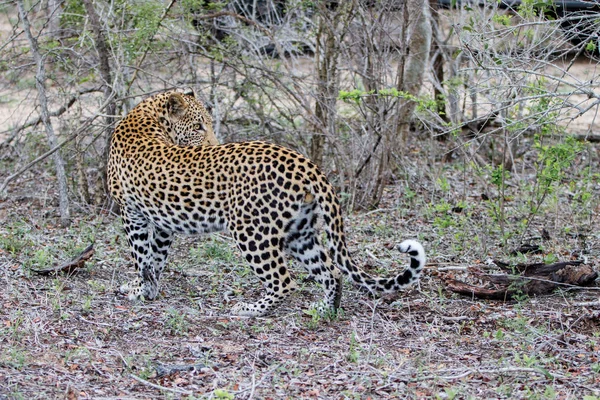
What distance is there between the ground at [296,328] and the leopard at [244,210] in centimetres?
27

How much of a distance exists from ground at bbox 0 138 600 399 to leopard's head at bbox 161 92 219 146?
1.14 meters

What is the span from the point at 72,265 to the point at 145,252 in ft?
2.26

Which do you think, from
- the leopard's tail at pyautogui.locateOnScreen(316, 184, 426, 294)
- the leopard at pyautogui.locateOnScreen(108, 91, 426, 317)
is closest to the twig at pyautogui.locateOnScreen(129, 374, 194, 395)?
the leopard at pyautogui.locateOnScreen(108, 91, 426, 317)

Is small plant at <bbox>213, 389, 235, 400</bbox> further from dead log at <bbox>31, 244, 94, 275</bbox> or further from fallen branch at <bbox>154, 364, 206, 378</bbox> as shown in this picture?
dead log at <bbox>31, 244, 94, 275</bbox>

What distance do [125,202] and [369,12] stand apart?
3461mm

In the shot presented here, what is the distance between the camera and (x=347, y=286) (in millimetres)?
7289

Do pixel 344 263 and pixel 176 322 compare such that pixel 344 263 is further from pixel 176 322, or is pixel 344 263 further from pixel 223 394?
pixel 223 394

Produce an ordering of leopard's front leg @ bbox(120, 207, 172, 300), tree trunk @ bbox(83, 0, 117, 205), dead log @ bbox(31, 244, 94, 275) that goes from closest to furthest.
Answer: leopard's front leg @ bbox(120, 207, 172, 300), dead log @ bbox(31, 244, 94, 275), tree trunk @ bbox(83, 0, 117, 205)

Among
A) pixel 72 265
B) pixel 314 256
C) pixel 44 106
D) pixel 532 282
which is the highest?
pixel 44 106

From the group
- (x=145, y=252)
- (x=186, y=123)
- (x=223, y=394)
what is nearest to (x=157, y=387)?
(x=223, y=394)

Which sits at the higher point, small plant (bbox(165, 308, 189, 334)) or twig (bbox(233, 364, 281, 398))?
twig (bbox(233, 364, 281, 398))

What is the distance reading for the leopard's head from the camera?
24.8 ft

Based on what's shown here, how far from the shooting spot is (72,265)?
289 inches

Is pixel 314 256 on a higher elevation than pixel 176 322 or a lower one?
higher
